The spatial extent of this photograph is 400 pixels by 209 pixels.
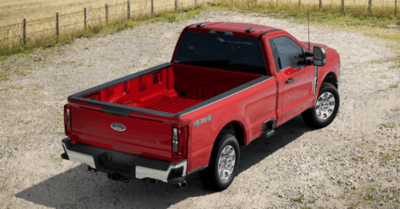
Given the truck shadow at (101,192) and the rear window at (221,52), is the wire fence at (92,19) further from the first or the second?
the truck shadow at (101,192)

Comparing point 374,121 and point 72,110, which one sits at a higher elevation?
point 72,110

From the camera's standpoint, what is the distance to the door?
7.65m

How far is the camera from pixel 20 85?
41.4 ft

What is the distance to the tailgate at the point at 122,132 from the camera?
5.79 metres

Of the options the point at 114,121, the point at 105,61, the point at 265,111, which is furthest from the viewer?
the point at 105,61

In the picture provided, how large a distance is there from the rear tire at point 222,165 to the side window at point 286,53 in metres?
1.51

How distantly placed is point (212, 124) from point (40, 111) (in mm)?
5474

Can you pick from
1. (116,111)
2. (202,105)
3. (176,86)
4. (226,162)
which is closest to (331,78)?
(176,86)

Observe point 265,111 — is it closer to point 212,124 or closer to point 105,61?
point 212,124

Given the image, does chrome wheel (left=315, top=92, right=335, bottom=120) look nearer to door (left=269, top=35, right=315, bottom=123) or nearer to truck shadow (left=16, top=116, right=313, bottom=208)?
door (left=269, top=35, right=315, bottom=123)

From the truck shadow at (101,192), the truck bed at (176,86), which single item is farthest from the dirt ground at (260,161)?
the truck bed at (176,86)

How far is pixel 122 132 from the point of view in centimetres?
602

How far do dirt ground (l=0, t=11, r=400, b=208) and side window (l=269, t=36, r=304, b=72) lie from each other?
1.41m

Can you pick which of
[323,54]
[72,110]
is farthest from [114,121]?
[323,54]
